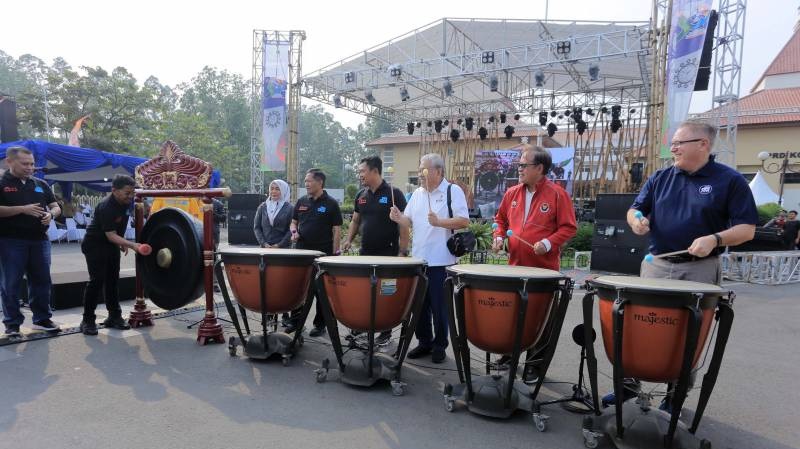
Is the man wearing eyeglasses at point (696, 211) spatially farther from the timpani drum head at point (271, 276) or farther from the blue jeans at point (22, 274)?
the blue jeans at point (22, 274)

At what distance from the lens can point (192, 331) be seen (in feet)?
16.0

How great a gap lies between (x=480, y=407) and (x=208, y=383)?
189 cm

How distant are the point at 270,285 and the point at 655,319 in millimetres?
2616

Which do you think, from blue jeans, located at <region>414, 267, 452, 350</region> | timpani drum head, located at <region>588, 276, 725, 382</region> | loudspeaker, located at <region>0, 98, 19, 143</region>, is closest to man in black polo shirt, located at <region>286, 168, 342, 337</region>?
blue jeans, located at <region>414, 267, 452, 350</region>

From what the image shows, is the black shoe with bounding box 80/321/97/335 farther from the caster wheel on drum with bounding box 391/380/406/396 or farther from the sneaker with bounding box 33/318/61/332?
the caster wheel on drum with bounding box 391/380/406/396

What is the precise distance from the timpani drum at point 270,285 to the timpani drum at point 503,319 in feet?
4.31

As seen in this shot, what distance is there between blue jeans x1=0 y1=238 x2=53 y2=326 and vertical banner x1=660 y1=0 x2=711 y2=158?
10598 millimetres

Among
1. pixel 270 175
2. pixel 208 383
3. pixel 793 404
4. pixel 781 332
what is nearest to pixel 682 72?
pixel 781 332

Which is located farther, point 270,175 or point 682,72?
point 270,175

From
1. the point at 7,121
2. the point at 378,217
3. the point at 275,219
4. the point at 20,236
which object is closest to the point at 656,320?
the point at 378,217

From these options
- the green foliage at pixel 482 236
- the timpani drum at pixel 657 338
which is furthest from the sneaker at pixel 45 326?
the green foliage at pixel 482 236

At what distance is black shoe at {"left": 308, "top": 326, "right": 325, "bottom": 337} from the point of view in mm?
4816

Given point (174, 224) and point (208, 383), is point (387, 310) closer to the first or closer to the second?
point (208, 383)

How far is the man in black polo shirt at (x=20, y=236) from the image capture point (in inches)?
168
